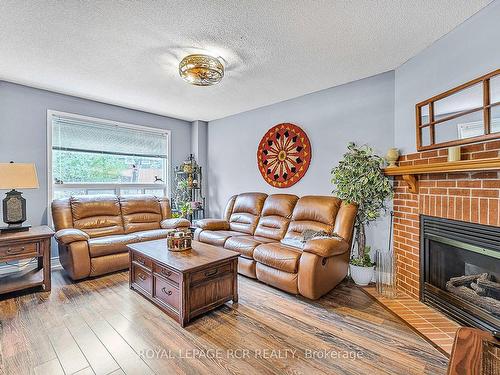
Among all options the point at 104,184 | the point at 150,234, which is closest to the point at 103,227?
the point at 150,234

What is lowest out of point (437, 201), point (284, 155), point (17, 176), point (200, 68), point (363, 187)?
point (437, 201)

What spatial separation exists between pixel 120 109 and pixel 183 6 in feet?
9.70

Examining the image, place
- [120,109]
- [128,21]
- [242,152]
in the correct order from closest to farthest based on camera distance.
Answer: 1. [128,21]
2. [120,109]
3. [242,152]

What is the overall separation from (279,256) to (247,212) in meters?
1.43

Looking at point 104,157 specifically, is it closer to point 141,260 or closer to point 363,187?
point 141,260

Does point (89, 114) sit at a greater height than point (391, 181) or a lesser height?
greater

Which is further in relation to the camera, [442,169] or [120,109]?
[120,109]

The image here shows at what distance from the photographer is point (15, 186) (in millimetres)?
2770

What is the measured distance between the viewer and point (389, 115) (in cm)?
296

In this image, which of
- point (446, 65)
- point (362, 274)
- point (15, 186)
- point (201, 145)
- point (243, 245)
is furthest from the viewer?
point (201, 145)

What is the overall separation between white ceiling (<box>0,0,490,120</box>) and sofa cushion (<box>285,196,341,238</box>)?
150 centimetres

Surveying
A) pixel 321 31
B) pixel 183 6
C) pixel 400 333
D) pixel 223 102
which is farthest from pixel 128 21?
pixel 400 333

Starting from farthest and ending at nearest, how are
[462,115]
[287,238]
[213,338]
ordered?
1. [287,238]
2. [462,115]
3. [213,338]

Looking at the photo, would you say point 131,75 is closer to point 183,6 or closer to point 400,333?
→ point 183,6
